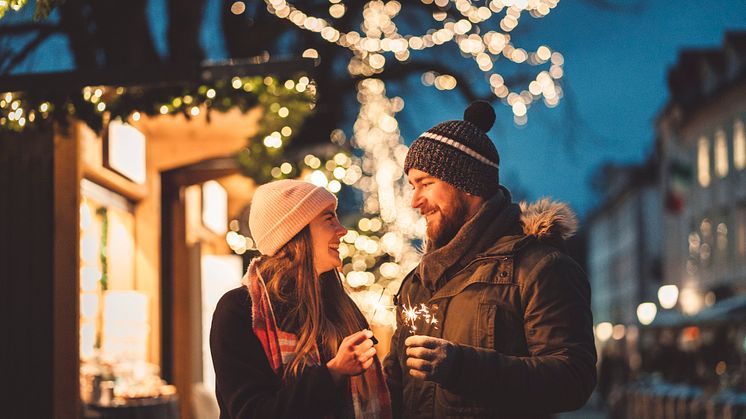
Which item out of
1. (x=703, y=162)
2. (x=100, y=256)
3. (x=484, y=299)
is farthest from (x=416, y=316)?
(x=703, y=162)

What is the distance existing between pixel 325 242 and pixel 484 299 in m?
0.62

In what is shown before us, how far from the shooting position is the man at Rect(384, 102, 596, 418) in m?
3.54

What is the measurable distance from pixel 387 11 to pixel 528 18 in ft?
6.74

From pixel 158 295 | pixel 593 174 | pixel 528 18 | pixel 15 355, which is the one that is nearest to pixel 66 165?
pixel 15 355

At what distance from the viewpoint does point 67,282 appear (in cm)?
687

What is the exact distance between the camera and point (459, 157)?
3.97 meters

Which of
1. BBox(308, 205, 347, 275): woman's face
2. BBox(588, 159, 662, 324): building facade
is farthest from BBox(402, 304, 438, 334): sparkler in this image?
BBox(588, 159, 662, 324): building facade

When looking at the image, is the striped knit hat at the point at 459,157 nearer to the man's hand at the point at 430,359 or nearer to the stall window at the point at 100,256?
the man's hand at the point at 430,359

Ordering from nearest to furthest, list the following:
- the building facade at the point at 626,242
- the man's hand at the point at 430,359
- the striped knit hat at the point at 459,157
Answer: the man's hand at the point at 430,359, the striped knit hat at the point at 459,157, the building facade at the point at 626,242

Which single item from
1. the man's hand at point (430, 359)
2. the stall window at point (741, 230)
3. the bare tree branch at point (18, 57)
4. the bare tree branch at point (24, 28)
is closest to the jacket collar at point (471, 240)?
the man's hand at point (430, 359)

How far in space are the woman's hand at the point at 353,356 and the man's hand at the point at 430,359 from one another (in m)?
0.15

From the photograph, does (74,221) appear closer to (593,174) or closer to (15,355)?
(15,355)

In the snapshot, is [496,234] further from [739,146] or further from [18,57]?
[739,146]

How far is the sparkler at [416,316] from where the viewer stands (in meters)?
3.87
